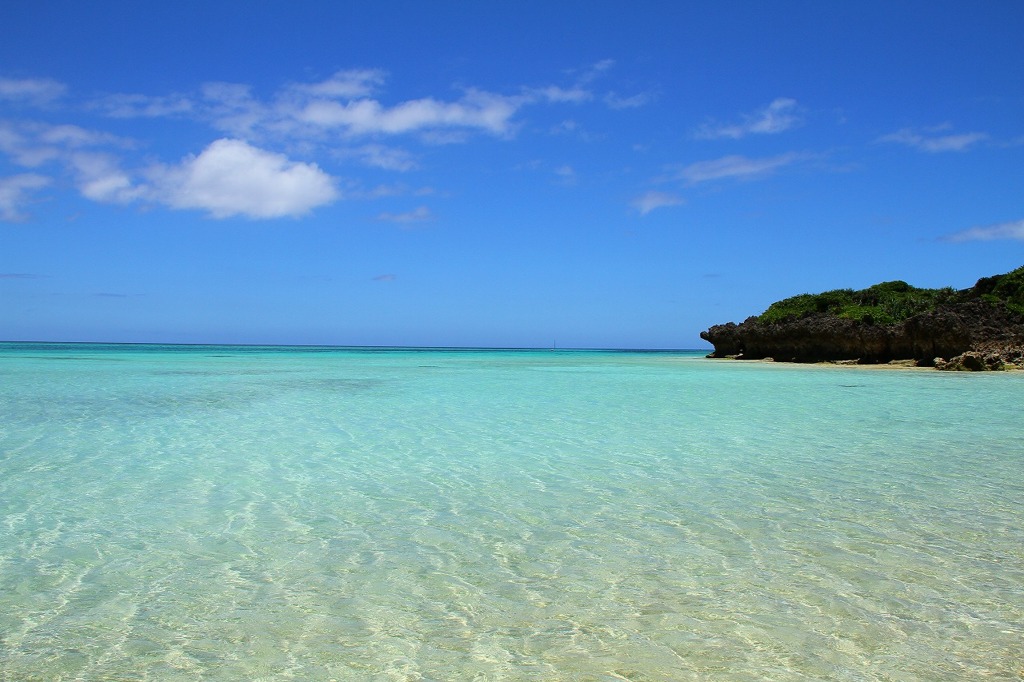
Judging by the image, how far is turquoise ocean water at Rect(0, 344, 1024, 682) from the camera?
10.3 feet

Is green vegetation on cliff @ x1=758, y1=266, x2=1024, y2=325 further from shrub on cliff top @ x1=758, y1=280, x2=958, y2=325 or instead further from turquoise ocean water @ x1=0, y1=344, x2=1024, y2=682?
turquoise ocean water @ x1=0, y1=344, x2=1024, y2=682

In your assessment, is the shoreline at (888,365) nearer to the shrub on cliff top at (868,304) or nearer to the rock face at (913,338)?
the rock face at (913,338)

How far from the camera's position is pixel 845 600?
376 cm

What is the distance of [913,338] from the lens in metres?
36.4

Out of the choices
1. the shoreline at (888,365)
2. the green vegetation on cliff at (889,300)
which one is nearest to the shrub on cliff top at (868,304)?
the green vegetation on cliff at (889,300)

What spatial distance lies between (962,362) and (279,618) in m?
33.4

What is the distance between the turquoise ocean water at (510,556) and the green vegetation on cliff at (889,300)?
30595mm

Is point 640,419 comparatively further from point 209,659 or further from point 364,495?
point 209,659

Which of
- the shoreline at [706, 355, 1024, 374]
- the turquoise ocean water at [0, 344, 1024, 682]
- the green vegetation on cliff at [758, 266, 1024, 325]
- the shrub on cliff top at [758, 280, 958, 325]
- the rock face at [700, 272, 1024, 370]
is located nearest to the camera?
the turquoise ocean water at [0, 344, 1024, 682]

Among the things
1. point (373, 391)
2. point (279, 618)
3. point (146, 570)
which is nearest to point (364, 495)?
point (146, 570)

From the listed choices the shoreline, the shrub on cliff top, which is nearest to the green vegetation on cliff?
the shrub on cliff top

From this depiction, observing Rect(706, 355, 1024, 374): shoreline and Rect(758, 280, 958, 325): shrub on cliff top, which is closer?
Rect(706, 355, 1024, 374): shoreline

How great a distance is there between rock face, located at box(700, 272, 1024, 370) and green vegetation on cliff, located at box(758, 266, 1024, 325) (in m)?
0.32

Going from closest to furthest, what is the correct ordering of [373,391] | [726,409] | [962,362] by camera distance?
[726,409] < [373,391] < [962,362]
